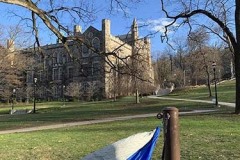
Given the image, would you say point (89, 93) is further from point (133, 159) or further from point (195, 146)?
point (133, 159)

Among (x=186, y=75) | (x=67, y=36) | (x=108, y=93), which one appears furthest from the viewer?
(x=186, y=75)

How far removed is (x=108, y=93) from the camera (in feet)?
241

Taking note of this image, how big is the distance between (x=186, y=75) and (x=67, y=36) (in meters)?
93.2

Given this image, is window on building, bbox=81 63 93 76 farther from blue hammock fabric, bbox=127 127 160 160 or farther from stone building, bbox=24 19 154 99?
blue hammock fabric, bbox=127 127 160 160

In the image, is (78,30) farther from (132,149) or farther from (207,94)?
(207,94)

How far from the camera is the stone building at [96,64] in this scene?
29.8 feet

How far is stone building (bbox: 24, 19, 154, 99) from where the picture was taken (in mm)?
9094

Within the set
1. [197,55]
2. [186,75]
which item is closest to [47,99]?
[186,75]

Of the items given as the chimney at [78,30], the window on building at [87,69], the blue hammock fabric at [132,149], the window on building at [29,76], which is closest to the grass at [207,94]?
the window on building at [29,76]

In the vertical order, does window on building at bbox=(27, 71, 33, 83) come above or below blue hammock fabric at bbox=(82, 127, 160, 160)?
above

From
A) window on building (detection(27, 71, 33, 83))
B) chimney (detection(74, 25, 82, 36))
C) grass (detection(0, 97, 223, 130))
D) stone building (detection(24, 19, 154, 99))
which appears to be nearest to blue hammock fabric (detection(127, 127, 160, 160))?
stone building (detection(24, 19, 154, 99))

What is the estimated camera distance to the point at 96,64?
10.1 m

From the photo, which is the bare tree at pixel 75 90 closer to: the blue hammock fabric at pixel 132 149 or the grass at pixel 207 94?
the grass at pixel 207 94

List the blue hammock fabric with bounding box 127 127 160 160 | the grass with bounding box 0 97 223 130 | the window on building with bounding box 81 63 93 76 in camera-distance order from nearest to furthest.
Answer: the blue hammock fabric with bounding box 127 127 160 160, the window on building with bounding box 81 63 93 76, the grass with bounding box 0 97 223 130
